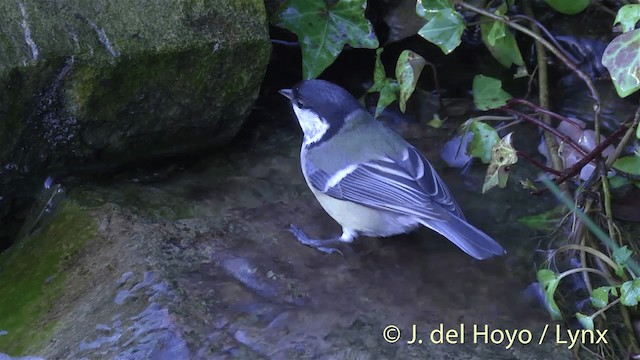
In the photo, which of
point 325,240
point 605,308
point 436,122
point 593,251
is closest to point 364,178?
point 325,240

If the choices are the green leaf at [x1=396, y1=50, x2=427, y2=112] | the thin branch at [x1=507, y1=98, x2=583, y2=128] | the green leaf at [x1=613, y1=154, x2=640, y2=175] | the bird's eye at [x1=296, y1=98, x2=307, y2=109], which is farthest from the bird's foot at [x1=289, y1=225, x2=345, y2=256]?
the green leaf at [x1=613, y1=154, x2=640, y2=175]

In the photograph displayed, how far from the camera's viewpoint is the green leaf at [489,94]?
301 centimetres

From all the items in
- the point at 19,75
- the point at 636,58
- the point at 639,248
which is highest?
the point at 19,75

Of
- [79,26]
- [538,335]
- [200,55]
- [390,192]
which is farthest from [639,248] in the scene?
[79,26]

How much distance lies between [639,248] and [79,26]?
2013 millimetres

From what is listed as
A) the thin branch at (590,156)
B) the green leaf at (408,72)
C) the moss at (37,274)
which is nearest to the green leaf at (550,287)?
the thin branch at (590,156)

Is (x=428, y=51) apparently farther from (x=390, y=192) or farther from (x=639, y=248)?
(x=639, y=248)

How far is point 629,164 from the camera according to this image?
2.70m

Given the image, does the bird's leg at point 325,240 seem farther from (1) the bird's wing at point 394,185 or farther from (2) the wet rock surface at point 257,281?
(1) the bird's wing at point 394,185

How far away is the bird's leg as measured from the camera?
264cm

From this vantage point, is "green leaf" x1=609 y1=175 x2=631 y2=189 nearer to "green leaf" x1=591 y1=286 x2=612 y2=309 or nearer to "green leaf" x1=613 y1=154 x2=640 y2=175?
"green leaf" x1=613 y1=154 x2=640 y2=175

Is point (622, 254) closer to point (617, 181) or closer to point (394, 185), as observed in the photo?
point (617, 181)

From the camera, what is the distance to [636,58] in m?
2.22

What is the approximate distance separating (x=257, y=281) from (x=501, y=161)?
0.90 m
